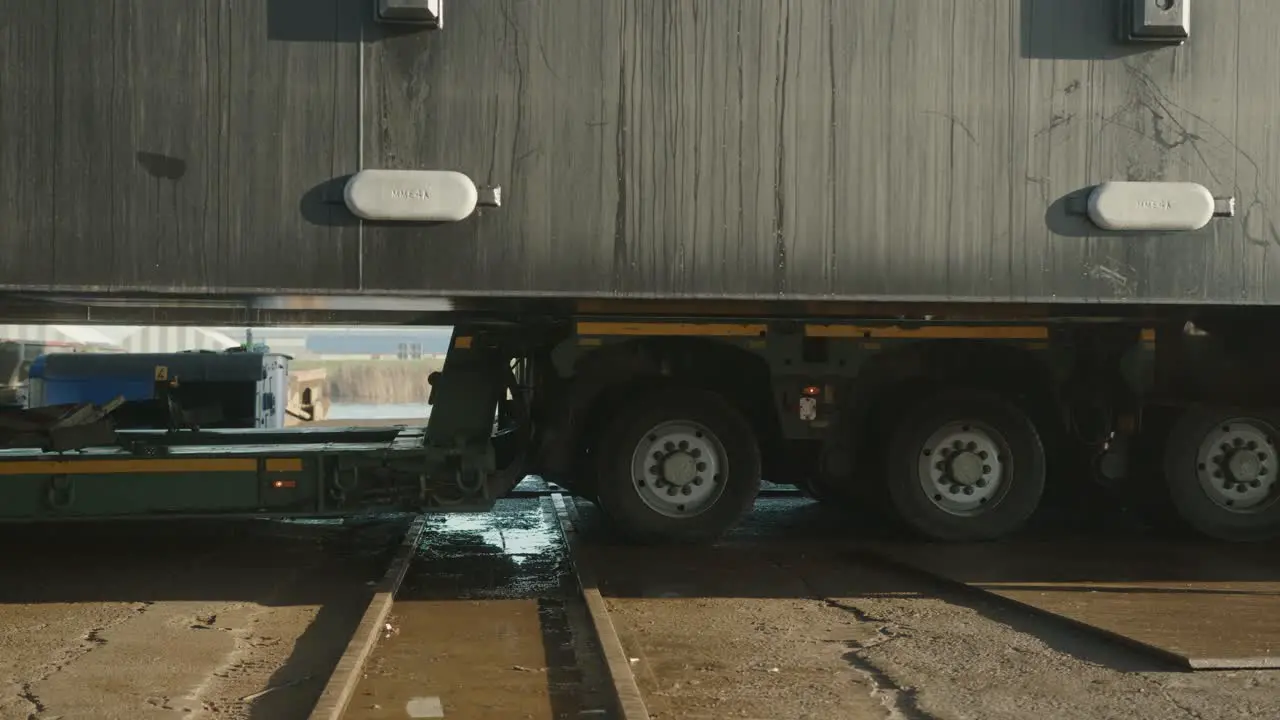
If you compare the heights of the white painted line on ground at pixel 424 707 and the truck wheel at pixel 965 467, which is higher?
the truck wheel at pixel 965 467

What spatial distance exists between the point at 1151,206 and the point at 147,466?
683 cm

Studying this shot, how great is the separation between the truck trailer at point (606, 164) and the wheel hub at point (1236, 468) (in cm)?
156

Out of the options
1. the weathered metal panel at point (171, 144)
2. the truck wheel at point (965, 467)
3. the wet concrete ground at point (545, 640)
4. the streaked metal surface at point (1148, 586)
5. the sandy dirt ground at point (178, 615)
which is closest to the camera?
the wet concrete ground at point (545, 640)

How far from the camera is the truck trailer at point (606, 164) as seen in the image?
23.1 ft

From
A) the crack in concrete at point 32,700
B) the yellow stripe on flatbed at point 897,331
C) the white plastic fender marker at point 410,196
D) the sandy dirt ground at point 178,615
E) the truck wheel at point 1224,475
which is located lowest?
the sandy dirt ground at point 178,615

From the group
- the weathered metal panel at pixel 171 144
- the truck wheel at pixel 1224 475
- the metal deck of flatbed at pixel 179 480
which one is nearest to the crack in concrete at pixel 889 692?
the weathered metal panel at pixel 171 144

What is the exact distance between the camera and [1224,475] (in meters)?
9.35

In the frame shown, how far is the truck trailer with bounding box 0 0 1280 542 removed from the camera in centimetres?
705

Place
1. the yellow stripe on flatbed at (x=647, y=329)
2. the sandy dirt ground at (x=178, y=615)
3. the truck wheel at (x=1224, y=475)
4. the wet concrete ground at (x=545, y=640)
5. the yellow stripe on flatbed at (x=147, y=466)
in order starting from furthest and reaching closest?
1. the truck wheel at (x=1224, y=475)
2. the yellow stripe on flatbed at (x=647, y=329)
3. the yellow stripe on flatbed at (x=147, y=466)
4. the sandy dirt ground at (x=178, y=615)
5. the wet concrete ground at (x=545, y=640)

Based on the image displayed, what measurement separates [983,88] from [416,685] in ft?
16.5

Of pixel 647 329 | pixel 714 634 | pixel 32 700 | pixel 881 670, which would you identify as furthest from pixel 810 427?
pixel 32 700

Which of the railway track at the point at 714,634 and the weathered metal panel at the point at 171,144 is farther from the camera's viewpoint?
the weathered metal panel at the point at 171,144

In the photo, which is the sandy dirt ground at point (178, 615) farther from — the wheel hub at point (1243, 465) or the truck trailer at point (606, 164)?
the wheel hub at point (1243, 465)

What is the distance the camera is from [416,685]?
5.31 meters
